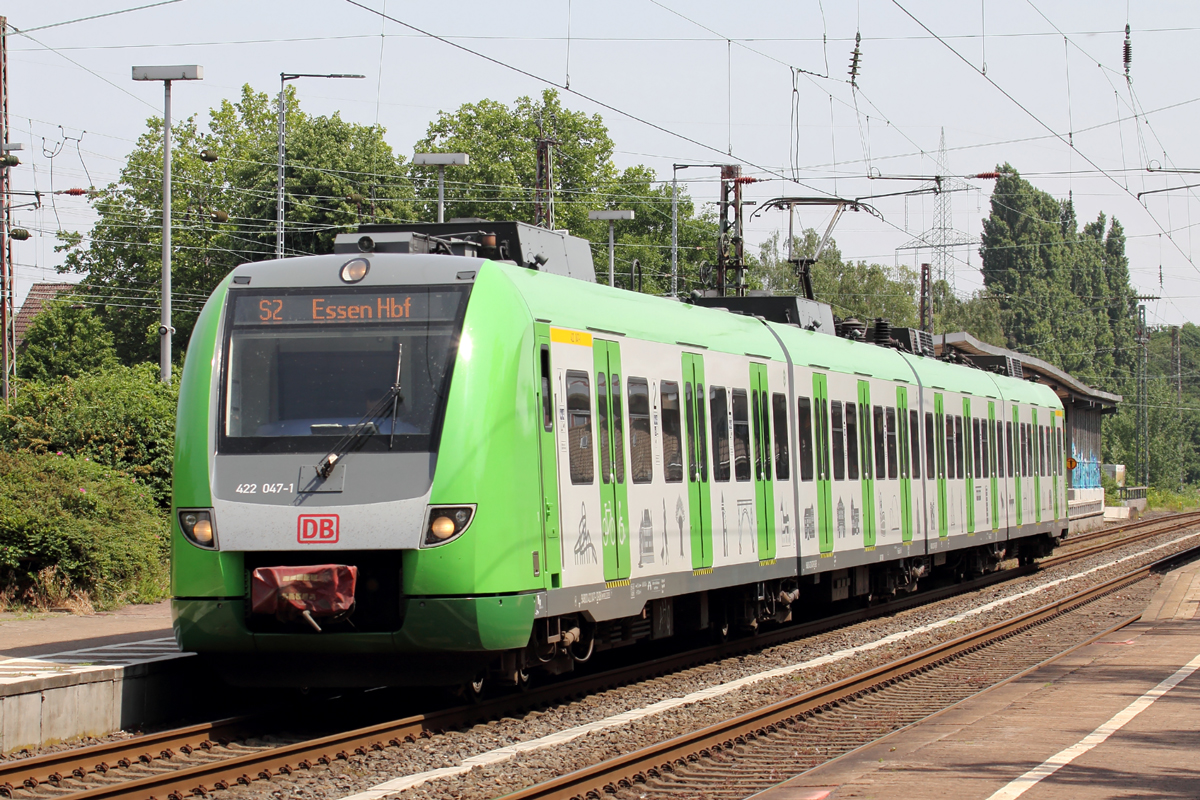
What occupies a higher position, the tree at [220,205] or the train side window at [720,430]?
the tree at [220,205]

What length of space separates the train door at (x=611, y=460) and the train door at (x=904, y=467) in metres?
9.27

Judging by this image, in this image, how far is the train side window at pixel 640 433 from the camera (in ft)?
39.1

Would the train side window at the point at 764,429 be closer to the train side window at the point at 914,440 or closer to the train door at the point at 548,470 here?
the train door at the point at 548,470

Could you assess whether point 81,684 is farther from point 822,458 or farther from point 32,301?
point 32,301

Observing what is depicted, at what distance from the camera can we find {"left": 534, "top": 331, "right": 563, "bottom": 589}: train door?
10.3 meters

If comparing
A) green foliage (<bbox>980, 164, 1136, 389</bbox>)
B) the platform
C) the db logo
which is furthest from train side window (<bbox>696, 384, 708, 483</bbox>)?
green foliage (<bbox>980, 164, 1136, 389</bbox>)

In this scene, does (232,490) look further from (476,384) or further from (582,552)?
(582,552)

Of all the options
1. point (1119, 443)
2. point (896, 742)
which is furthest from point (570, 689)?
point (1119, 443)

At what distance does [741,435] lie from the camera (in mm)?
14398

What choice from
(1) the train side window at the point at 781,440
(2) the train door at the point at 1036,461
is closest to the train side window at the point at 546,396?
(1) the train side window at the point at 781,440

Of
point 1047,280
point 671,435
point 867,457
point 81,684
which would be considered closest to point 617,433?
point 671,435

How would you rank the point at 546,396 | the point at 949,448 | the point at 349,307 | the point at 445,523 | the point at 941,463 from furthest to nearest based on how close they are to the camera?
the point at 949,448 → the point at 941,463 → the point at 546,396 → the point at 349,307 → the point at 445,523

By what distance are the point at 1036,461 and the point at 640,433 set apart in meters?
18.9

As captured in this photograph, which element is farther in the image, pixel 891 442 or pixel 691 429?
pixel 891 442
